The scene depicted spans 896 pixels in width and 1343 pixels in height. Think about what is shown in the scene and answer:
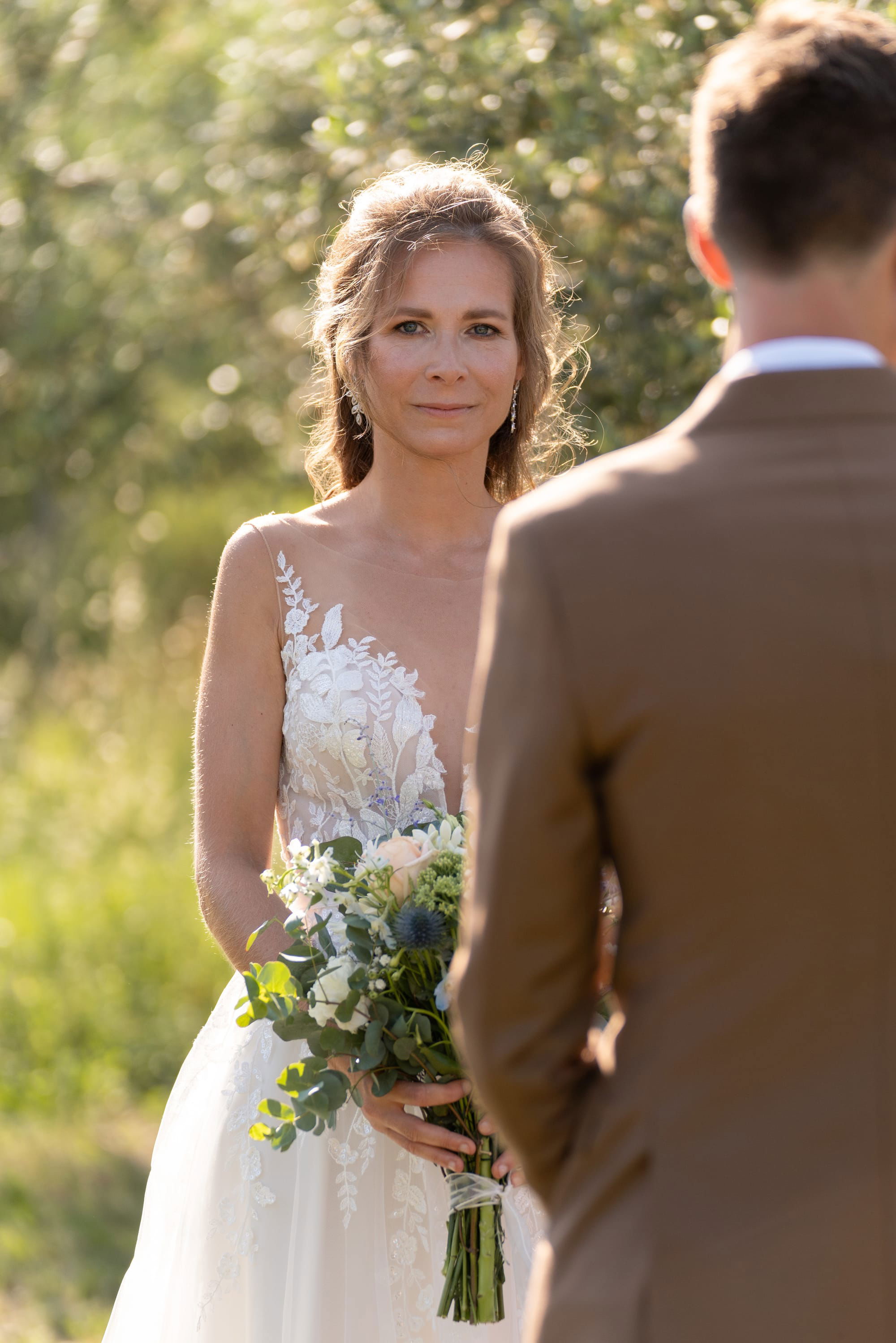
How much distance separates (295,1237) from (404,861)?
90 cm

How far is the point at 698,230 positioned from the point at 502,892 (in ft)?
2.19

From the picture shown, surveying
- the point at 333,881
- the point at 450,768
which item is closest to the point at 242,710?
the point at 450,768

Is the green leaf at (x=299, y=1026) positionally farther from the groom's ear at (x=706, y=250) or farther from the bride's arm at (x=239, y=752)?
the groom's ear at (x=706, y=250)

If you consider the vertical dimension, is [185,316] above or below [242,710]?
above

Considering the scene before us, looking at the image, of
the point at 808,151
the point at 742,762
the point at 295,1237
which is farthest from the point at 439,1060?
the point at 808,151

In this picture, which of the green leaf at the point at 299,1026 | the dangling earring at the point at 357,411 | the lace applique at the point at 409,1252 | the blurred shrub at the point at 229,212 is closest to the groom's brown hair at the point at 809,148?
the green leaf at the point at 299,1026

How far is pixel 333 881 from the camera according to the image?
2322mm

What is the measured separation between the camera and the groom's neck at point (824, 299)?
4.46ft

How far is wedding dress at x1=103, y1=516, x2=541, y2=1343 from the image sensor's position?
8.88 feet

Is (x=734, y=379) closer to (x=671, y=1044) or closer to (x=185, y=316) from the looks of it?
(x=671, y=1044)

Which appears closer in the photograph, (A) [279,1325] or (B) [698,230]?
(B) [698,230]

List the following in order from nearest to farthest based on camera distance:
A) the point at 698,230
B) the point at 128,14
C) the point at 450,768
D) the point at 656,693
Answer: the point at 656,693 → the point at 698,230 → the point at 450,768 → the point at 128,14

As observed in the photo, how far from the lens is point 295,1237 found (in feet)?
9.07

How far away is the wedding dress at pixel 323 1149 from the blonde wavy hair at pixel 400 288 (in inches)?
12.5
